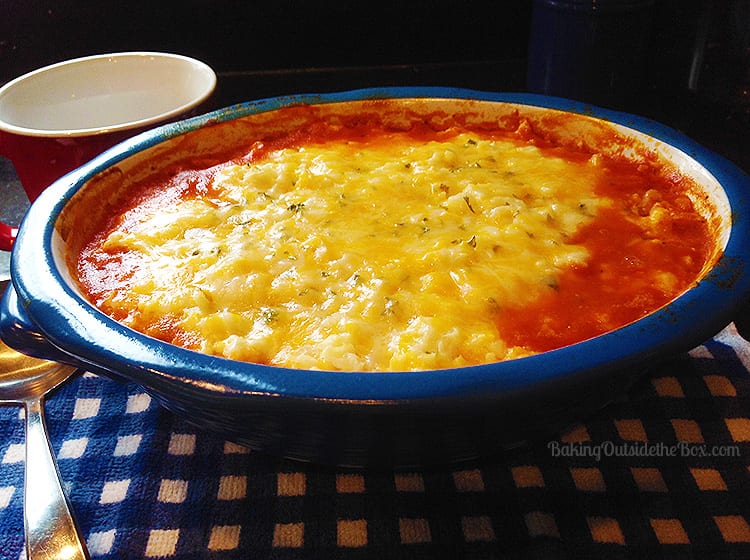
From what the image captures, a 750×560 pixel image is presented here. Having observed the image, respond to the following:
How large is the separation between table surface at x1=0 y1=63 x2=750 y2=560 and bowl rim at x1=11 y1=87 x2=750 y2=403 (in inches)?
4.5

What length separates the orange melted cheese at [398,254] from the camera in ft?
3.19

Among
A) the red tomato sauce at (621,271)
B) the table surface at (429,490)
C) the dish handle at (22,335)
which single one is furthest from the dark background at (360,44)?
the dish handle at (22,335)

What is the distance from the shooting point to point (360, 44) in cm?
249

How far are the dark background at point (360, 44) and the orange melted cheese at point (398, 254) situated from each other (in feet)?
3.37

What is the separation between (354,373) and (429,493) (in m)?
0.33

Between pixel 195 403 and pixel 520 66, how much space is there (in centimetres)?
216

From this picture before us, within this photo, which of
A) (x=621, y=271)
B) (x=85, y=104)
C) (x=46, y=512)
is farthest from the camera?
(x=85, y=104)

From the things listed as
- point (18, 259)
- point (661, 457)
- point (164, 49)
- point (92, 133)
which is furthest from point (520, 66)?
point (18, 259)

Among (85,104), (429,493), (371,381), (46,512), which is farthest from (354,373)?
(85,104)

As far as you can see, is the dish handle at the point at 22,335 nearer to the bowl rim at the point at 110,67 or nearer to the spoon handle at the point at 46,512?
the spoon handle at the point at 46,512

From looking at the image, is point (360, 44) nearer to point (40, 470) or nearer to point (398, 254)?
point (398, 254)

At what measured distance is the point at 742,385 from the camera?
1143 mm

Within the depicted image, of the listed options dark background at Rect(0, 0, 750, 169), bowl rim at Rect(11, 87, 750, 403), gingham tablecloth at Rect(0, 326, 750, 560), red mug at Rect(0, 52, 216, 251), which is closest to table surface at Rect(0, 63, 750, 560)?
gingham tablecloth at Rect(0, 326, 750, 560)

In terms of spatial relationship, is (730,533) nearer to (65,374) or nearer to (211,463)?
(211,463)
